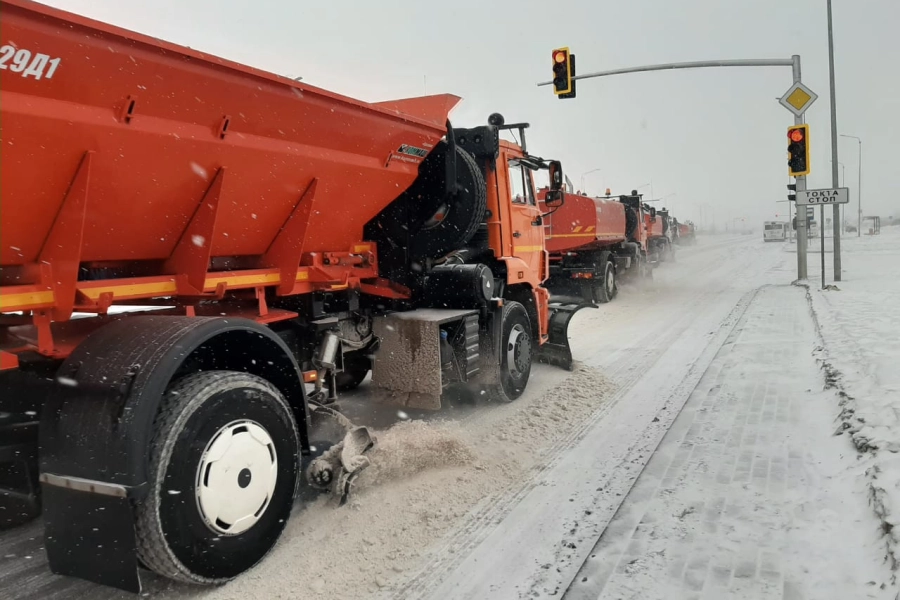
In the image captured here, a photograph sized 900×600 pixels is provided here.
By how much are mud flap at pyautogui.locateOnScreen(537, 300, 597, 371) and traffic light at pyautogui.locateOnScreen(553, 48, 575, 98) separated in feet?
28.7

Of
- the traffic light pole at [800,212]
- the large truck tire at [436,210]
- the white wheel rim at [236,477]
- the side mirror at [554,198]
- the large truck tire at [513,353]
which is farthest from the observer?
the traffic light pole at [800,212]

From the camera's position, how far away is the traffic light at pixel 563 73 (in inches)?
583

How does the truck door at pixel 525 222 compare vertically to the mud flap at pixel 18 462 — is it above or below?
above

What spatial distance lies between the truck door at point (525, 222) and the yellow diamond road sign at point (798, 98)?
10.7 metres

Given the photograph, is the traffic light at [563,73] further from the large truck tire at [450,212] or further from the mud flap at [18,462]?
the mud flap at [18,462]

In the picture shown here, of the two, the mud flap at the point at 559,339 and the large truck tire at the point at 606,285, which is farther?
the large truck tire at the point at 606,285

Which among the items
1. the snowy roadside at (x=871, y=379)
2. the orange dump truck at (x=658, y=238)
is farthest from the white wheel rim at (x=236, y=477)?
the orange dump truck at (x=658, y=238)

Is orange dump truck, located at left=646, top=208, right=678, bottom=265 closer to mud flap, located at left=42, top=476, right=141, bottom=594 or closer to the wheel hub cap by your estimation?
the wheel hub cap

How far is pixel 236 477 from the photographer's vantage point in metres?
2.98

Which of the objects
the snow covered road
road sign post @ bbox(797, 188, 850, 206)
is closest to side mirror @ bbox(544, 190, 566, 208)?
the snow covered road

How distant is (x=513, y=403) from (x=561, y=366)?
5.36 feet

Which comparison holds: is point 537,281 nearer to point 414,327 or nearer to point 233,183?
point 414,327

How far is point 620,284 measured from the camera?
1994 centimetres

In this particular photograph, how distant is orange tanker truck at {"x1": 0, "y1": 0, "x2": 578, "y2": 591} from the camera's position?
254 cm
